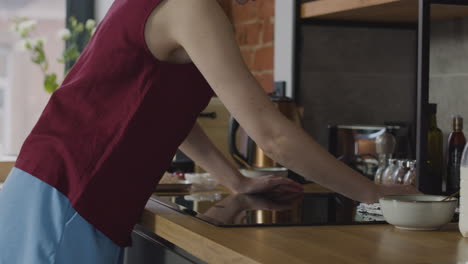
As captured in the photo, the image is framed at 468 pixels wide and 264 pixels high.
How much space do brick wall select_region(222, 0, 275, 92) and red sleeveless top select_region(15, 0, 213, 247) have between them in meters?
1.42

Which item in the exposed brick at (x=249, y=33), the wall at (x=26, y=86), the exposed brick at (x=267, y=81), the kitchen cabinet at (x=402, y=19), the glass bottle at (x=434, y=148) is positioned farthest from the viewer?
the wall at (x=26, y=86)

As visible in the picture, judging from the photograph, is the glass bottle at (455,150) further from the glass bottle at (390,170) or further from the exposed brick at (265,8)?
the exposed brick at (265,8)

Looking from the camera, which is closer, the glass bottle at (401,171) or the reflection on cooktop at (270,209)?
the reflection on cooktop at (270,209)

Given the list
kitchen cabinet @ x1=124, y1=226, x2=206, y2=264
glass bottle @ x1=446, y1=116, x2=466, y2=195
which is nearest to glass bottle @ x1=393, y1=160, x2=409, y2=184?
glass bottle @ x1=446, y1=116, x2=466, y2=195

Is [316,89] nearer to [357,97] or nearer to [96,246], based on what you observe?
[357,97]

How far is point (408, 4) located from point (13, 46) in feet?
7.21

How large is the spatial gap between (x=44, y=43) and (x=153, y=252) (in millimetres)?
2111

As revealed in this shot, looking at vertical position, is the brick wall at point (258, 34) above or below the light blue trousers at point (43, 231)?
above

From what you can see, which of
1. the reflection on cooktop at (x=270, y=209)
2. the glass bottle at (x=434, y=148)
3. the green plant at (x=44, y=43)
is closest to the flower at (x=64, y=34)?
the green plant at (x=44, y=43)

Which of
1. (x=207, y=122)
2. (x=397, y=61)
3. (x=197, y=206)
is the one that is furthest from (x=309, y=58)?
(x=197, y=206)

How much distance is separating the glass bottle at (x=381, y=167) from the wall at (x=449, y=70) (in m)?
0.20

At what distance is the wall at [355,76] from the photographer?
2.47 m

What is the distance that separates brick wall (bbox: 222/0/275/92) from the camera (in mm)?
2879

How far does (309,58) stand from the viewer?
2477 millimetres
